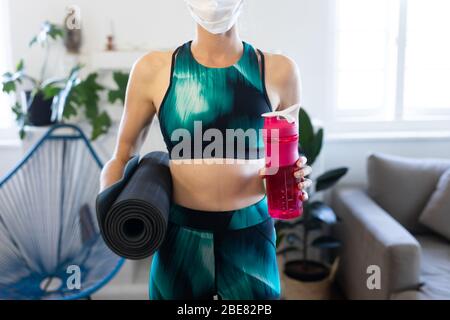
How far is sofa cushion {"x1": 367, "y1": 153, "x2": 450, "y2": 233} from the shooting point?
204 cm

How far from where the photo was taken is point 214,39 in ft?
3.02

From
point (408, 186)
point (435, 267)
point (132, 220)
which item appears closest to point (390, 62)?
point (408, 186)

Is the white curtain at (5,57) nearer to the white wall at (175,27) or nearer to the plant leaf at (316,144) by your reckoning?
the white wall at (175,27)

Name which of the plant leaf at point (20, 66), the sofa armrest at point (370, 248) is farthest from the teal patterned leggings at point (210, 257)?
the plant leaf at point (20, 66)

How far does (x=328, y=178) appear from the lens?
1970mm

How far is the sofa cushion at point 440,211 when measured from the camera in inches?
75.8

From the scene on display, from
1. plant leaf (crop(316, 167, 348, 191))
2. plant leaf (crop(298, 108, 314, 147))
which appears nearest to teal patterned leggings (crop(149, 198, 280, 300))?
plant leaf (crop(298, 108, 314, 147))

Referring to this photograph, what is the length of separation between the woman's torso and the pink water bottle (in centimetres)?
8

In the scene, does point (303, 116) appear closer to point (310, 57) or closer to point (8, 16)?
point (310, 57)

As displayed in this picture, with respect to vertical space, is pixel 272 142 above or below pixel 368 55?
below

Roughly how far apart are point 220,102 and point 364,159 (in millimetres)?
1441

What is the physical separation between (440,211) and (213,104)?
1327 millimetres
